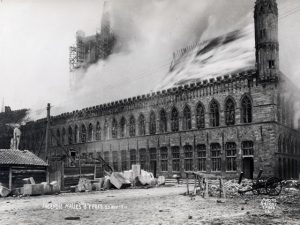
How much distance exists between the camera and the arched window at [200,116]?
3709cm

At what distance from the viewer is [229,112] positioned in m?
35.3

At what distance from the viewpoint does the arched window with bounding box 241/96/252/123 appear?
3397 centimetres


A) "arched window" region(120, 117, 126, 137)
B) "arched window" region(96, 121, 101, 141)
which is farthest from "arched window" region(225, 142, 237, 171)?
"arched window" region(96, 121, 101, 141)

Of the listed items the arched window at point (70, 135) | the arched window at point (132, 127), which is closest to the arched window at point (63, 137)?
the arched window at point (70, 135)

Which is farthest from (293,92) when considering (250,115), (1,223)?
(1,223)

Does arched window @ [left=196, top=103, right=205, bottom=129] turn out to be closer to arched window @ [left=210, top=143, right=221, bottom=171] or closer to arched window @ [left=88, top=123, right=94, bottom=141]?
arched window @ [left=210, top=143, right=221, bottom=171]

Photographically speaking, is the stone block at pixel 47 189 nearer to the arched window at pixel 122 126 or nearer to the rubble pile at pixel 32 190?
the rubble pile at pixel 32 190

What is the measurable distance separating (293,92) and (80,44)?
38.5 metres

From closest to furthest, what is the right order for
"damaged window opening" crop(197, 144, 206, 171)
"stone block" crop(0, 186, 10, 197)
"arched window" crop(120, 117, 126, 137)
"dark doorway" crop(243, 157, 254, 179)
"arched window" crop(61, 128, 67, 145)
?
"stone block" crop(0, 186, 10, 197), "dark doorway" crop(243, 157, 254, 179), "damaged window opening" crop(197, 144, 206, 171), "arched window" crop(120, 117, 126, 137), "arched window" crop(61, 128, 67, 145)

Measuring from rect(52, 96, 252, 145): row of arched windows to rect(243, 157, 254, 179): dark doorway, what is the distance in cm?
333

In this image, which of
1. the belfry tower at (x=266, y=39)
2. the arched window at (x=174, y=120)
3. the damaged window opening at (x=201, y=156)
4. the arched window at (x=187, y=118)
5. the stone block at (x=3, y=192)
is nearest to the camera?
the stone block at (x=3, y=192)

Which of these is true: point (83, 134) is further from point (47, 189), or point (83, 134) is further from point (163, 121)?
point (47, 189)

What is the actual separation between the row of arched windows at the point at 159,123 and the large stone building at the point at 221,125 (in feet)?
0.29

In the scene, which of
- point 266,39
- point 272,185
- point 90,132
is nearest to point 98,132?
point 90,132
